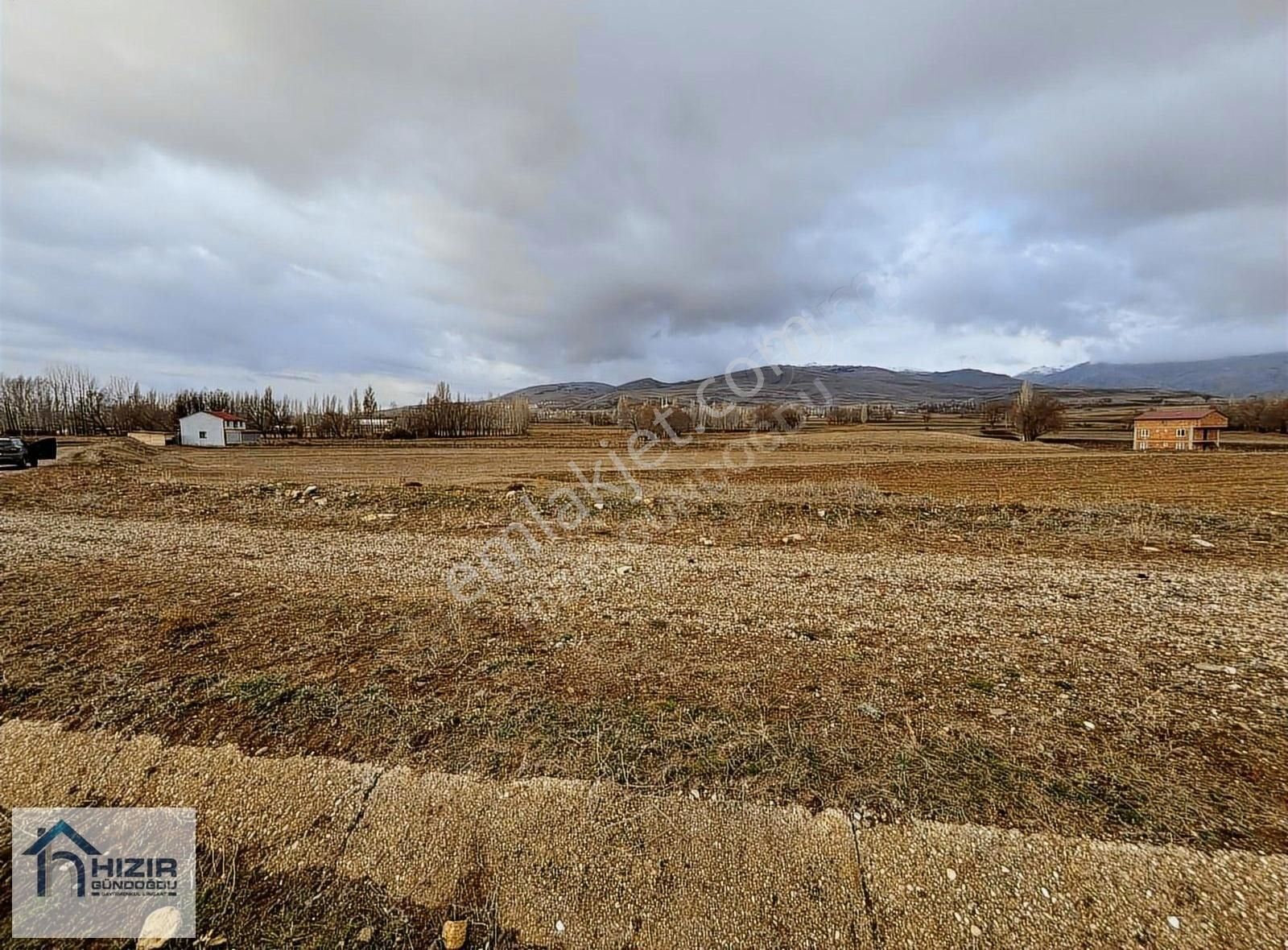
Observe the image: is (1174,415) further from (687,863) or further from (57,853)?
(57,853)

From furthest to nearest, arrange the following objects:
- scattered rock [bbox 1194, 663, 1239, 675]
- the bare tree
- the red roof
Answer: the bare tree < the red roof < scattered rock [bbox 1194, 663, 1239, 675]

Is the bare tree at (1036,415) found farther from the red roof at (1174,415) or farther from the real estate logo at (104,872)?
the real estate logo at (104,872)

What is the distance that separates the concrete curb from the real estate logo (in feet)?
0.40

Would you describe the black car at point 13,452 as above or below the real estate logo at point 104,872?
above

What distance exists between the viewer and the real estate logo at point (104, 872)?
8.31 feet

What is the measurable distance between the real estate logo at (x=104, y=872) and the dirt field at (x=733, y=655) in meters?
0.55

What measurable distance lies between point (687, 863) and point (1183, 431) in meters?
72.6

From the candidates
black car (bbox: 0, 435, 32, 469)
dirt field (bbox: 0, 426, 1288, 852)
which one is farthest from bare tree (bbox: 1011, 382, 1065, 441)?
black car (bbox: 0, 435, 32, 469)

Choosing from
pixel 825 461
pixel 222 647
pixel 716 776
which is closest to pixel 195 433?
pixel 825 461

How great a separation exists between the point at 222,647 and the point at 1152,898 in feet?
21.5

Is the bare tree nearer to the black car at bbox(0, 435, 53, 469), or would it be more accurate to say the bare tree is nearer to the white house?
the black car at bbox(0, 435, 53, 469)

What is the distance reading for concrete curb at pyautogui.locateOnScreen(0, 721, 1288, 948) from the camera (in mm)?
2365

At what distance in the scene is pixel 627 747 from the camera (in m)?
3.37

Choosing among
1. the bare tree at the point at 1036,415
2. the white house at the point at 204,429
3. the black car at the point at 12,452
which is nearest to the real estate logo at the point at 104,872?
the black car at the point at 12,452
